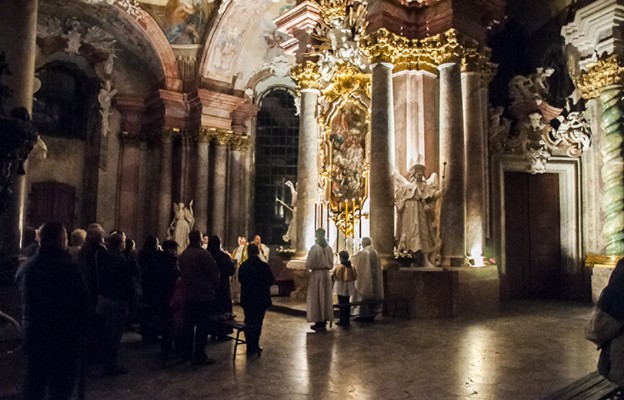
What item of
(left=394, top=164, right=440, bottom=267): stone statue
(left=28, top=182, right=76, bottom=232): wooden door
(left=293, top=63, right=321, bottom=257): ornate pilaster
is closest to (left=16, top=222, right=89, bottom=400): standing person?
(left=394, top=164, right=440, bottom=267): stone statue

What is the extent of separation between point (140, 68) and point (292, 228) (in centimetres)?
842

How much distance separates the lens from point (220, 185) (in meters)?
17.4

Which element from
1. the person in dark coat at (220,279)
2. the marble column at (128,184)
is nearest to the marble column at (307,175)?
the person in dark coat at (220,279)

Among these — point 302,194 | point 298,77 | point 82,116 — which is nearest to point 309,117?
point 298,77

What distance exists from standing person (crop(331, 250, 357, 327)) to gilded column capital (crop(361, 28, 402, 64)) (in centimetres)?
417

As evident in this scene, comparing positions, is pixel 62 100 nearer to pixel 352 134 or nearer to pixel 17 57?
pixel 352 134

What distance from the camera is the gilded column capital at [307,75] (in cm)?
1230

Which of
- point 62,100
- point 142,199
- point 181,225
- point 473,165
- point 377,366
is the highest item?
point 62,100

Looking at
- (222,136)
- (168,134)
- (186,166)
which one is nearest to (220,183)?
(186,166)

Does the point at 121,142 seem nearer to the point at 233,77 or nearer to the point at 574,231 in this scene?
the point at 233,77

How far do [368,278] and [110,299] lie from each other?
4.94 meters

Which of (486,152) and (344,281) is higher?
(486,152)

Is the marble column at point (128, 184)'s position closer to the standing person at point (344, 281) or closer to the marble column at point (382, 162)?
the marble column at point (382, 162)

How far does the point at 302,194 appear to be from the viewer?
12.4m
